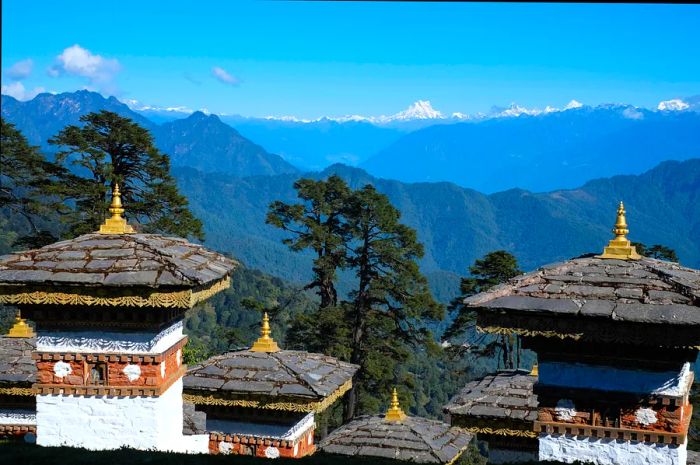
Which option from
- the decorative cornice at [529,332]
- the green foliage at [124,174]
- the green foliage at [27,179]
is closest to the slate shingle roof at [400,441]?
the decorative cornice at [529,332]

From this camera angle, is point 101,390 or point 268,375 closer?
point 101,390

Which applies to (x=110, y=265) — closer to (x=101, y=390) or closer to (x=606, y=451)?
(x=101, y=390)

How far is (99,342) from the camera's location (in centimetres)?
894

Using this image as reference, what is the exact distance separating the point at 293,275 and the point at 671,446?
188330mm

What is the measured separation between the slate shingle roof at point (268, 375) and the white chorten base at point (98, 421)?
3.00 meters

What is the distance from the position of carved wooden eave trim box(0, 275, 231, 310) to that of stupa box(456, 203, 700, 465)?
3.14m

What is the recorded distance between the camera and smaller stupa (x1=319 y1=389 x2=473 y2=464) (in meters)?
12.8

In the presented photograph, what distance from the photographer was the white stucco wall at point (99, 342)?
893cm

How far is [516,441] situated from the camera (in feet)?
42.0

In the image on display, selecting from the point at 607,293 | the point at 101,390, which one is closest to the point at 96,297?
the point at 101,390

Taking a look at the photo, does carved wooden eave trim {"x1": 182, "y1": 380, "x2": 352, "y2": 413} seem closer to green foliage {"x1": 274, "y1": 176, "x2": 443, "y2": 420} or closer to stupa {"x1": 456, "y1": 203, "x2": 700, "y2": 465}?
stupa {"x1": 456, "y1": 203, "x2": 700, "y2": 465}

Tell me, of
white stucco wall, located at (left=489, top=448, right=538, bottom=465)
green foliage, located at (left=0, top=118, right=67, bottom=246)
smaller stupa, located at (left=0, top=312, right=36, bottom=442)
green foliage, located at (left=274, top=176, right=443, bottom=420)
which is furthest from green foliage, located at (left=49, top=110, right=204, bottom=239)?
white stucco wall, located at (left=489, top=448, right=538, bottom=465)

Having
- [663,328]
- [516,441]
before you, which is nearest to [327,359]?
[516,441]

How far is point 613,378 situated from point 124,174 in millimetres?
24262
